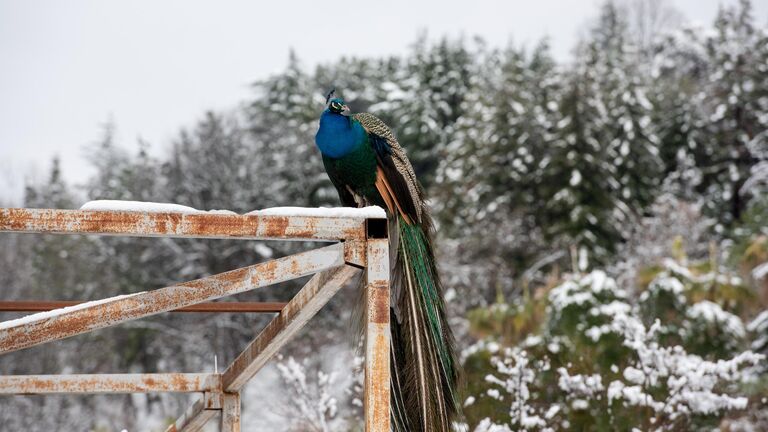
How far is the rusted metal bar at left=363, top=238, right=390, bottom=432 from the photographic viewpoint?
3.10 m

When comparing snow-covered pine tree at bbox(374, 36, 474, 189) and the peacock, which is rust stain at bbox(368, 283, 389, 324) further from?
snow-covered pine tree at bbox(374, 36, 474, 189)

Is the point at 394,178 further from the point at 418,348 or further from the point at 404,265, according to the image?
the point at 418,348

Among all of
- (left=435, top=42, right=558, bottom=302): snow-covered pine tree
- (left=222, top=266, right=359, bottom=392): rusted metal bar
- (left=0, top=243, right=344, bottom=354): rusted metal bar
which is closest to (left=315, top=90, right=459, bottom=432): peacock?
(left=222, top=266, right=359, bottom=392): rusted metal bar

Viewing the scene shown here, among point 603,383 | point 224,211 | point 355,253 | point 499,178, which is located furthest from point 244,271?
point 499,178

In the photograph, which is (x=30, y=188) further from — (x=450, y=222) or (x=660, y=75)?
(x=660, y=75)

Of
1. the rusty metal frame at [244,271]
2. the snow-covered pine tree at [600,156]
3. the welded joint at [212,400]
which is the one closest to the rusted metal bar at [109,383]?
the welded joint at [212,400]

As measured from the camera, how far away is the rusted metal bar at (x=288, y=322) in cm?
333

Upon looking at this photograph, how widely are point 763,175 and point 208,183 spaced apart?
13.6 meters

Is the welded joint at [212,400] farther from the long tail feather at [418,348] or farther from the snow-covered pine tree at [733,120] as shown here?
the snow-covered pine tree at [733,120]

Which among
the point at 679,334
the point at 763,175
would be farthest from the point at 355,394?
the point at 763,175

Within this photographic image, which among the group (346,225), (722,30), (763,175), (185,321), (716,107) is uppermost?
(722,30)

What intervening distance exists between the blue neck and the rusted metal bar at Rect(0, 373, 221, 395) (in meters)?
1.17

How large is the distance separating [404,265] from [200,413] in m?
1.26

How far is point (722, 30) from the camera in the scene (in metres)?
30.5
